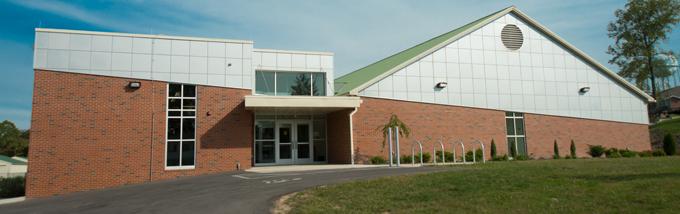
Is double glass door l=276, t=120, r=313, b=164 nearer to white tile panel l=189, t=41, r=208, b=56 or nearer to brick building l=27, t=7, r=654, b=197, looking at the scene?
brick building l=27, t=7, r=654, b=197

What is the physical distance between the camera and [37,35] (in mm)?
18516

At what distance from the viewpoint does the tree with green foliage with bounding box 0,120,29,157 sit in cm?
6675

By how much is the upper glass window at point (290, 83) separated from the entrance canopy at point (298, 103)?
0.95 meters

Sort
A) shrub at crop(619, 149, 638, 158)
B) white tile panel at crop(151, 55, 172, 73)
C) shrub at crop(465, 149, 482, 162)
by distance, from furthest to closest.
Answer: shrub at crop(619, 149, 638, 158) → shrub at crop(465, 149, 482, 162) → white tile panel at crop(151, 55, 172, 73)

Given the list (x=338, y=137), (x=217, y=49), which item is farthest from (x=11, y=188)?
(x=338, y=137)

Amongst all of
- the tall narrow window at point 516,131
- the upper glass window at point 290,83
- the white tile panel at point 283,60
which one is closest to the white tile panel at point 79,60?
the upper glass window at point 290,83

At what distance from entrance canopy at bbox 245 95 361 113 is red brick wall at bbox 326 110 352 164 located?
0.84 meters

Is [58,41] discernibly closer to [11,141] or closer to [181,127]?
[181,127]

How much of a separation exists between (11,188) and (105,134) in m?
5.11

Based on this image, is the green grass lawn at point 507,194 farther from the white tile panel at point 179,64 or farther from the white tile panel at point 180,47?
the white tile panel at point 180,47

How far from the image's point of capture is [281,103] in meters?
19.5

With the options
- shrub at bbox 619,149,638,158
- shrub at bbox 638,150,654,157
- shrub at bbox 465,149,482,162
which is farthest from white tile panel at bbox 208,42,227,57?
shrub at bbox 638,150,654,157

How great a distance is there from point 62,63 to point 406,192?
1585cm

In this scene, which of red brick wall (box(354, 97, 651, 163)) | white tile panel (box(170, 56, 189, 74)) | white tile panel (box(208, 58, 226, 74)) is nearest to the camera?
white tile panel (box(170, 56, 189, 74))
